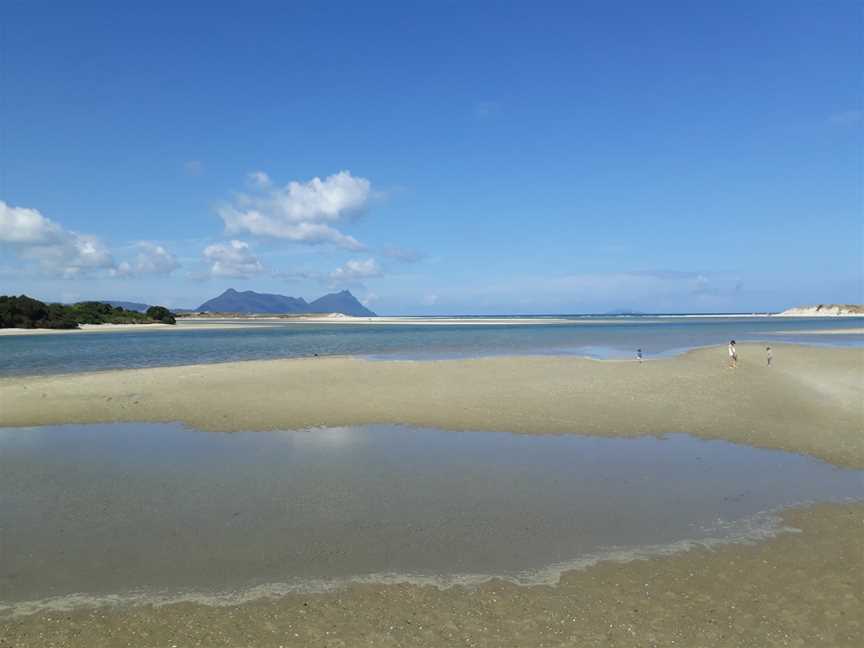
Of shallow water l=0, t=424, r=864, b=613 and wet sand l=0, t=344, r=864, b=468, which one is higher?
wet sand l=0, t=344, r=864, b=468

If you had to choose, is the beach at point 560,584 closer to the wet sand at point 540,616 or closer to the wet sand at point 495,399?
the wet sand at point 540,616

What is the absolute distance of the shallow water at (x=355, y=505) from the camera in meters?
7.40

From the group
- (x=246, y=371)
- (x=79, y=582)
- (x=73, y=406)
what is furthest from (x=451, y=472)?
(x=246, y=371)

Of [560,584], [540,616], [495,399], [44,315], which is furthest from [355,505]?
[44,315]

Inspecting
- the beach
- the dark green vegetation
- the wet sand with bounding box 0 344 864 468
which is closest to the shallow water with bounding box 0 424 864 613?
the beach

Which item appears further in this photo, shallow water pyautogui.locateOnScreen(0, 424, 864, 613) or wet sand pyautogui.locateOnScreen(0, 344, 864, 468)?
wet sand pyautogui.locateOnScreen(0, 344, 864, 468)

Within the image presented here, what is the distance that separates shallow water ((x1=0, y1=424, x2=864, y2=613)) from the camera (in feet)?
24.3

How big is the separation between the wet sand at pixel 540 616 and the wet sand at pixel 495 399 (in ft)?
25.2

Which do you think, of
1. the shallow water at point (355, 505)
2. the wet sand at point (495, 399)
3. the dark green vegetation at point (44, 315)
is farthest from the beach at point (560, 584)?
the dark green vegetation at point (44, 315)

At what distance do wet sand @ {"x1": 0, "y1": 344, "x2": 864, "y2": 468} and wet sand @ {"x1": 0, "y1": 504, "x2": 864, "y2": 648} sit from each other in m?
7.67

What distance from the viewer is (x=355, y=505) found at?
32.1 feet

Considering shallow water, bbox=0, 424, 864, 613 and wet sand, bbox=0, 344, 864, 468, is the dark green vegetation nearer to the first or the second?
wet sand, bbox=0, 344, 864, 468

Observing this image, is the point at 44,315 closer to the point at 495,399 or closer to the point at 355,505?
the point at 495,399

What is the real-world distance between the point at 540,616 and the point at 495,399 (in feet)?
46.7
